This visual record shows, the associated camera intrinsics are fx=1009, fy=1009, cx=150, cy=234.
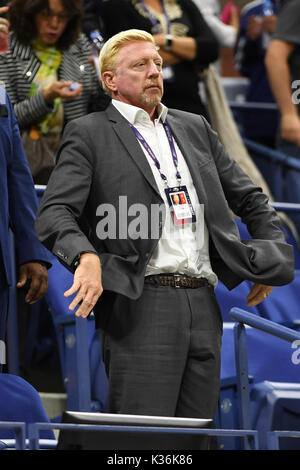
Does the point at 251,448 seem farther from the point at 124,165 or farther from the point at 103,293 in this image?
the point at 124,165

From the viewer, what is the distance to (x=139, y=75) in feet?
9.84

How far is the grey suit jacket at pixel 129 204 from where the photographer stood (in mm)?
2756

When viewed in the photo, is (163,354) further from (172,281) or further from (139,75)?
(139,75)

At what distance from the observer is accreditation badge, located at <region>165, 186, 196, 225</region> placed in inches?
112

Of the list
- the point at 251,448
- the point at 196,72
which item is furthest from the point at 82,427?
the point at 196,72

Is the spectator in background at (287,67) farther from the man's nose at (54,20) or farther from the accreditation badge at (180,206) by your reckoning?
the accreditation badge at (180,206)

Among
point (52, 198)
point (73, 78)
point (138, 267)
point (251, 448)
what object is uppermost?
point (73, 78)

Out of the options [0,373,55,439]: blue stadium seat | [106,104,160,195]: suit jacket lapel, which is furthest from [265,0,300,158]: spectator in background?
[0,373,55,439]: blue stadium seat

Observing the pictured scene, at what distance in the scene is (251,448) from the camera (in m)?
2.45

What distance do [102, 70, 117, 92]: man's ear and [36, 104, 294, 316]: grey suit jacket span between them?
7 centimetres

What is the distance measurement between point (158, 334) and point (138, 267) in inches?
7.5

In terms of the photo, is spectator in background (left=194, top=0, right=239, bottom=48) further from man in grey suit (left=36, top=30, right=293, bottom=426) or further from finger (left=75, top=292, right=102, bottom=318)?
finger (left=75, top=292, right=102, bottom=318)

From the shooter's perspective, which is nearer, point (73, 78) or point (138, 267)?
point (138, 267)

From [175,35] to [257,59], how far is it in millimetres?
1468
